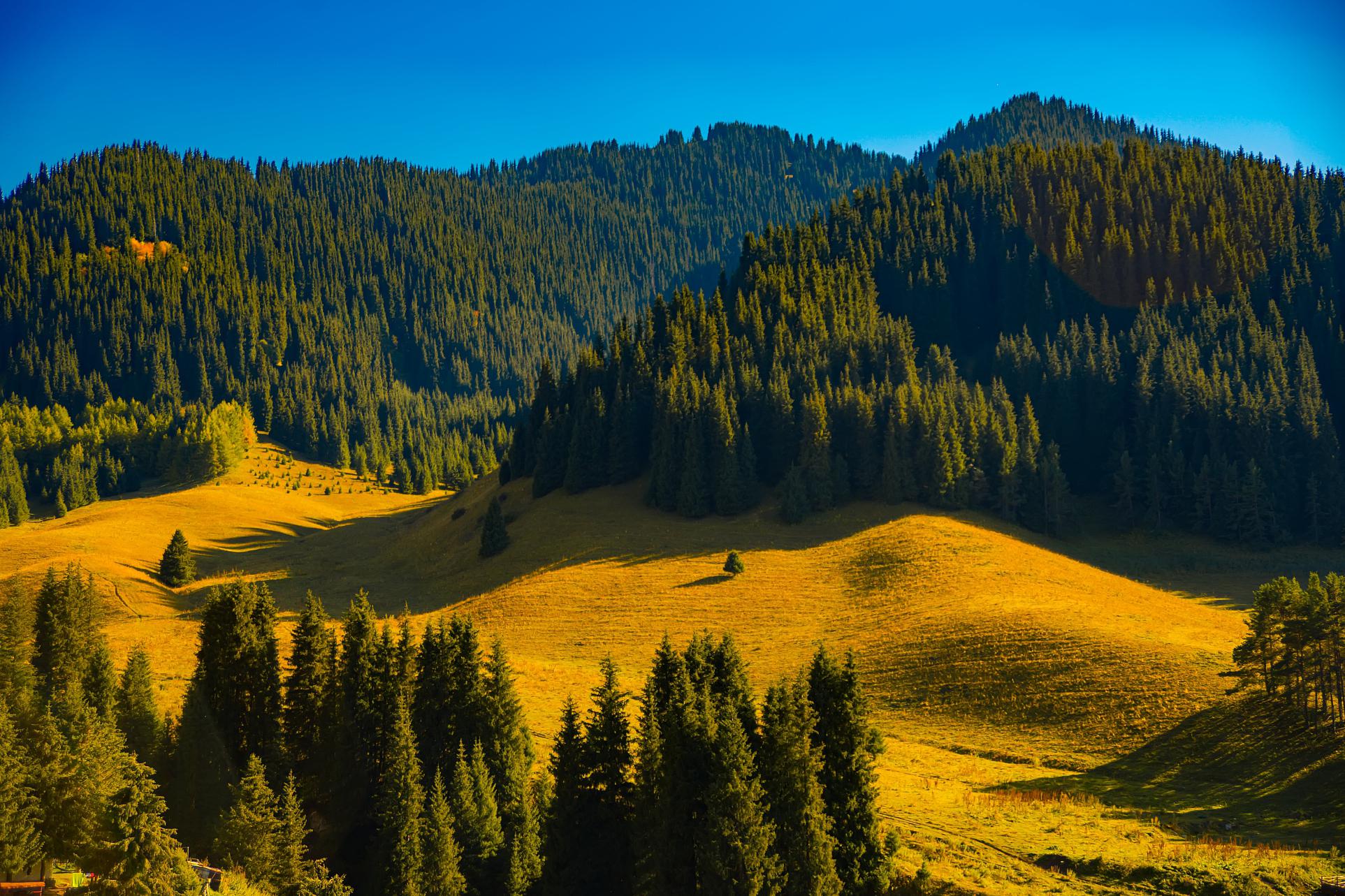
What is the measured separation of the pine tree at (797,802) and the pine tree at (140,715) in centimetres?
2953

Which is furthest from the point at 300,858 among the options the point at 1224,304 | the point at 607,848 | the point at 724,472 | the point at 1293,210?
the point at 1293,210

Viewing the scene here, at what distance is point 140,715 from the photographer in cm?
4481

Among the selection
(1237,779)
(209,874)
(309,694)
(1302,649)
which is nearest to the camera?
(209,874)

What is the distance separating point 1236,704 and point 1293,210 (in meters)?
140

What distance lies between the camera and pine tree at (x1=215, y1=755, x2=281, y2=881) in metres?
35.8

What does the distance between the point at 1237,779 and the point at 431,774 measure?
3629cm

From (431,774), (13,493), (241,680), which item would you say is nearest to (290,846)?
(431,774)

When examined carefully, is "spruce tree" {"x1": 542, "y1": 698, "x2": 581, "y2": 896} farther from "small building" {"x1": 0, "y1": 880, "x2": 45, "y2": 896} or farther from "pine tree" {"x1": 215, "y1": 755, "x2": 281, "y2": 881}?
"small building" {"x1": 0, "y1": 880, "x2": 45, "y2": 896}

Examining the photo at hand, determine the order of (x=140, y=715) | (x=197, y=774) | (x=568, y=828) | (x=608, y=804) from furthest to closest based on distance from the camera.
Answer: (x=140, y=715) → (x=197, y=774) → (x=608, y=804) → (x=568, y=828)

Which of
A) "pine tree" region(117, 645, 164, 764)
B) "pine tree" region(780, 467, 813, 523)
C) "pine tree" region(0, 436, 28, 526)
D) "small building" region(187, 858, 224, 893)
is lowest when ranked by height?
"small building" region(187, 858, 224, 893)

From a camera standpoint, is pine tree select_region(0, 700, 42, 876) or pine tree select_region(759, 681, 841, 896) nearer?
pine tree select_region(759, 681, 841, 896)

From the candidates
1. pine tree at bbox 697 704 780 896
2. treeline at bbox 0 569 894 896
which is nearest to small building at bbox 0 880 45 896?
treeline at bbox 0 569 894 896

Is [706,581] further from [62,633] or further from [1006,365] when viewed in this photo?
[1006,365]

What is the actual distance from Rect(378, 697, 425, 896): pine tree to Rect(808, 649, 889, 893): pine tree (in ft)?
51.0
